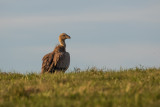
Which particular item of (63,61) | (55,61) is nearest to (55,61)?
(55,61)

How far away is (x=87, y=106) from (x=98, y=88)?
2.14 m

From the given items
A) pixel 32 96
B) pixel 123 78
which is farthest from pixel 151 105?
pixel 123 78

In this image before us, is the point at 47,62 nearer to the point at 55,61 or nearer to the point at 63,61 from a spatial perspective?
the point at 55,61

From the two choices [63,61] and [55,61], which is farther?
[63,61]

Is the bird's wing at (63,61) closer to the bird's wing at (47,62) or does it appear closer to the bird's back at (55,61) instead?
the bird's back at (55,61)

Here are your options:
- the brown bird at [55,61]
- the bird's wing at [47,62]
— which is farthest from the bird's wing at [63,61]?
the bird's wing at [47,62]

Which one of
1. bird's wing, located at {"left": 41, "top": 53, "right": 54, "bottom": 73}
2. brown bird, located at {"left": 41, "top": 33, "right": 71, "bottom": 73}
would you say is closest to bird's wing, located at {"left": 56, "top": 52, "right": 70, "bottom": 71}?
brown bird, located at {"left": 41, "top": 33, "right": 71, "bottom": 73}

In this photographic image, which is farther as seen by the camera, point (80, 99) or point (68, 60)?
point (68, 60)

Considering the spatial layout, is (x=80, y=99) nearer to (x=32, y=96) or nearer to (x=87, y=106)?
(x=87, y=106)

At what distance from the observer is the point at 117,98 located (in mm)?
6910

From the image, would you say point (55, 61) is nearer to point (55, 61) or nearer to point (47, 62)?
point (55, 61)

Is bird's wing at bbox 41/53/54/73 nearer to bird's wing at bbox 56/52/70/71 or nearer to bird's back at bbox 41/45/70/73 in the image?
bird's back at bbox 41/45/70/73

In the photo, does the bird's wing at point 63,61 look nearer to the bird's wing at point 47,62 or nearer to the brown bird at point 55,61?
the brown bird at point 55,61

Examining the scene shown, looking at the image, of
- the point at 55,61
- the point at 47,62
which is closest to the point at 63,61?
the point at 55,61
